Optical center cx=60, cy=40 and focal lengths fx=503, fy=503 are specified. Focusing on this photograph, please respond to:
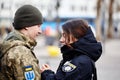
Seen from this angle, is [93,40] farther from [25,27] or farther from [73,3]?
[73,3]

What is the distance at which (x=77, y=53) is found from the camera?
4.63 meters

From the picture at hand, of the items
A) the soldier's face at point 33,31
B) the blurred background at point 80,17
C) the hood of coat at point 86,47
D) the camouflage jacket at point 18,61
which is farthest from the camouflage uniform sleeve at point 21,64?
the blurred background at point 80,17

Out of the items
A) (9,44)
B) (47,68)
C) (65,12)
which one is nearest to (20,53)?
(9,44)

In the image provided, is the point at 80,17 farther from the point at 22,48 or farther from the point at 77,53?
the point at 22,48

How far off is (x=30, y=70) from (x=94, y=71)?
70cm

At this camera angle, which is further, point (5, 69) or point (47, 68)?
point (47, 68)

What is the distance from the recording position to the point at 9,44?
4398 millimetres

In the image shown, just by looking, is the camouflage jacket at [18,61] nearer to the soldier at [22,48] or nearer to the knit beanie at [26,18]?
the soldier at [22,48]

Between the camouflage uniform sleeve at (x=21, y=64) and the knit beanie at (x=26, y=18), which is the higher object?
the knit beanie at (x=26, y=18)

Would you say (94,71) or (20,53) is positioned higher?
(20,53)

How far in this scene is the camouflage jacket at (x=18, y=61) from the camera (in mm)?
4273

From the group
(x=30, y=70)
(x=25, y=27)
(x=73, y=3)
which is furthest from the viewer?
(x=73, y=3)

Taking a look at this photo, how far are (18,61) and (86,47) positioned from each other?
71 cm

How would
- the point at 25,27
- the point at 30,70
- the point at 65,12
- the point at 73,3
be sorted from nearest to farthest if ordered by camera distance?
1. the point at 30,70
2. the point at 25,27
3. the point at 65,12
4. the point at 73,3
